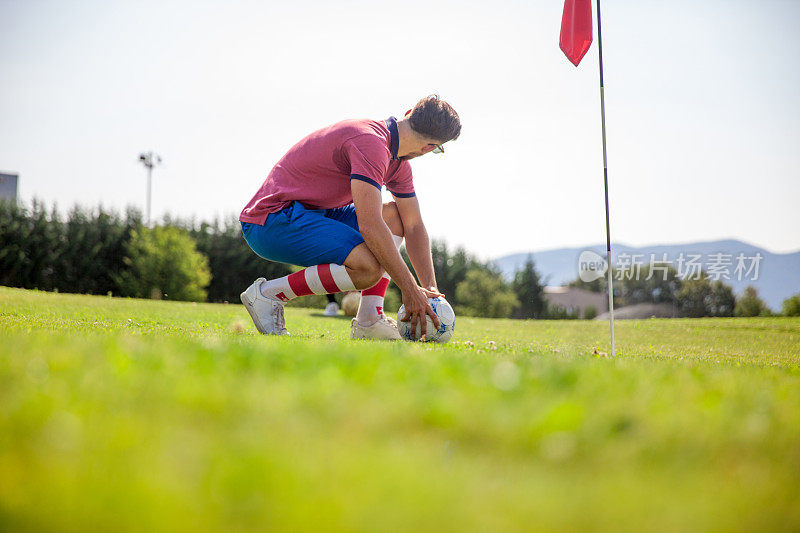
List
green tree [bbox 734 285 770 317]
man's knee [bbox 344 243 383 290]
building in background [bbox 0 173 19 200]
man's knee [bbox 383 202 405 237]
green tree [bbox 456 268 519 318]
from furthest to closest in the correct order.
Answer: building in background [bbox 0 173 19 200], green tree [bbox 456 268 519 318], green tree [bbox 734 285 770 317], man's knee [bbox 383 202 405 237], man's knee [bbox 344 243 383 290]

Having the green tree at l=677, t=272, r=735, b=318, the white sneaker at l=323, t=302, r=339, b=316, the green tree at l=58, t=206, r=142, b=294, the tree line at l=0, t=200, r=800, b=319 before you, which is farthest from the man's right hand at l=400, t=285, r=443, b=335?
the green tree at l=677, t=272, r=735, b=318

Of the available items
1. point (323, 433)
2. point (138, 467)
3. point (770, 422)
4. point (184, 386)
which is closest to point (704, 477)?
point (770, 422)

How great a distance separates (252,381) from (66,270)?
36019 millimetres

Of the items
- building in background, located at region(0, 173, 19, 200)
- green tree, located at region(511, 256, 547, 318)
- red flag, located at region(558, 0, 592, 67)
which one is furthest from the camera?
building in background, located at region(0, 173, 19, 200)

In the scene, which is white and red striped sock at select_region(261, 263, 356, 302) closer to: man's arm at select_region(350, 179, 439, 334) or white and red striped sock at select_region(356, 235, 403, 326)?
white and red striped sock at select_region(356, 235, 403, 326)

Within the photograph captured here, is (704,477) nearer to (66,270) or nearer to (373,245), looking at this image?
(373,245)

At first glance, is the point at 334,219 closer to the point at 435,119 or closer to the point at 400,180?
the point at 400,180

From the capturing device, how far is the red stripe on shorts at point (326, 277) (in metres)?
4.95

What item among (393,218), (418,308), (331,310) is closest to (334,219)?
(393,218)

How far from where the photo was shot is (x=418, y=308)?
183 inches

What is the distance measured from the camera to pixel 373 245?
15.1 feet

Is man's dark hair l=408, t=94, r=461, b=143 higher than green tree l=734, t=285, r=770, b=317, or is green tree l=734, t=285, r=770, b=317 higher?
man's dark hair l=408, t=94, r=461, b=143

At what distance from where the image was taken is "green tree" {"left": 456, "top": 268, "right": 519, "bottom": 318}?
53750mm

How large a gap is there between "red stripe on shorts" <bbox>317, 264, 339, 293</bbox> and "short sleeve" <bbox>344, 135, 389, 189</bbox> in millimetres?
876
